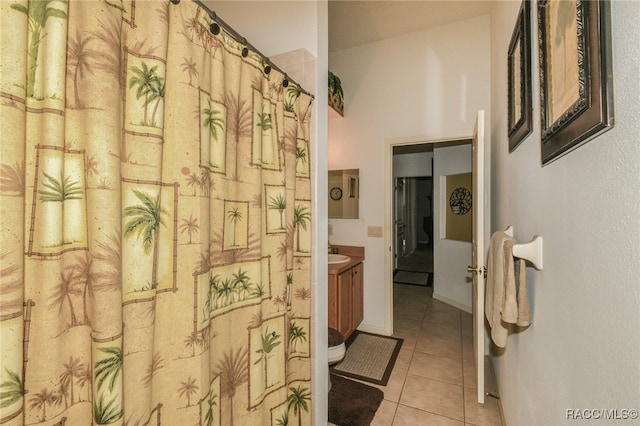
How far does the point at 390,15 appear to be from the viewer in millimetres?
2570

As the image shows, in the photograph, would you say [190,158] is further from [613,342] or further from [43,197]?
[613,342]

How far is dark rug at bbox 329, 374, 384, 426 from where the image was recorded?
1.76 meters

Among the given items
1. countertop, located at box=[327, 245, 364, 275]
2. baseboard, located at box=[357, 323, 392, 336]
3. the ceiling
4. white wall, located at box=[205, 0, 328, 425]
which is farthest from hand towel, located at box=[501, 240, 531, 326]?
the ceiling

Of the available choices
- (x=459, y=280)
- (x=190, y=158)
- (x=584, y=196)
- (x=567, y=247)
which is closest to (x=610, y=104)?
(x=584, y=196)

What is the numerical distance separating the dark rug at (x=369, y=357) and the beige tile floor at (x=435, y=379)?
0.24 ft

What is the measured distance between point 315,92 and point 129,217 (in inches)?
45.4

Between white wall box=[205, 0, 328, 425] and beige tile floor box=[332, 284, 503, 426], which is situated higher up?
white wall box=[205, 0, 328, 425]

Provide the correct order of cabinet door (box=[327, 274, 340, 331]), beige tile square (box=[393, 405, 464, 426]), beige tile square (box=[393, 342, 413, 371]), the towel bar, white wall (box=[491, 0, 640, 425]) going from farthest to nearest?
cabinet door (box=[327, 274, 340, 331])
beige tile square (box=[393, 342, 413, 371])
beige tile square (box=[393, 405, 464, 426])
the towel bar
white wall (box=[491, 0, 640, 425])

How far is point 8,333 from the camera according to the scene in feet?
1.60

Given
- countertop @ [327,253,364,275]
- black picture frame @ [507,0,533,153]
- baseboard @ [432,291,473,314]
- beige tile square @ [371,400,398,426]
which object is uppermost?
black picture frame @ [507,0,533,153]

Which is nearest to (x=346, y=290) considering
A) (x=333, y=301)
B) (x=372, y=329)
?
(x=333, y=301)

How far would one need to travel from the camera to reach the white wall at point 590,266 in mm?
511

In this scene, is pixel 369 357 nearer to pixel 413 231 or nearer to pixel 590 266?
pixel 590 266

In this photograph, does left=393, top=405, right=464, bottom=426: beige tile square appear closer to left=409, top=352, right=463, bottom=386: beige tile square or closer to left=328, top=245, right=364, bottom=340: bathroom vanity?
left=409, top=352, right=463, bottom=386: beige tile square
